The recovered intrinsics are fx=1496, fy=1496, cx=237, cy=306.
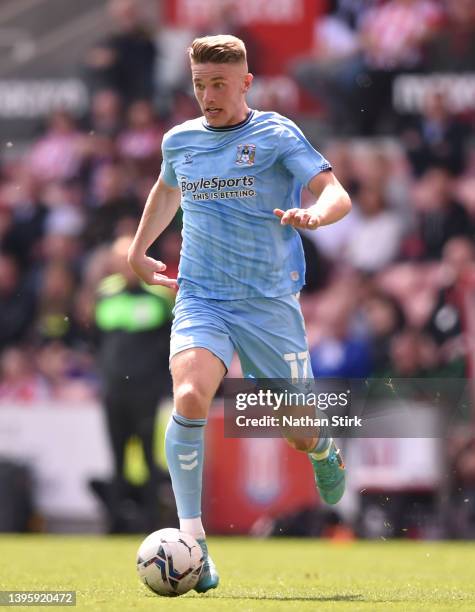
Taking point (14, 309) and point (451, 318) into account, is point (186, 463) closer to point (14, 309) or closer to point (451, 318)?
point (451, 318)

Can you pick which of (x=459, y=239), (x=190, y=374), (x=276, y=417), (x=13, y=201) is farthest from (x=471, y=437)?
(x=13, y=201)

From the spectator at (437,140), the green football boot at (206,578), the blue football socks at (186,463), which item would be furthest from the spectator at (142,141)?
the green football boot at (206,578)

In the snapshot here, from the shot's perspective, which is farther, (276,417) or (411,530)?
(411,530)

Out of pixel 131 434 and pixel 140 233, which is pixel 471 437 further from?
pixel 140 233

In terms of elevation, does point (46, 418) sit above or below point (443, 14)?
below

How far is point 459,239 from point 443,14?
3009 mm

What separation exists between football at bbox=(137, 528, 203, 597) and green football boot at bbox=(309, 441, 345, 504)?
1.14 metres

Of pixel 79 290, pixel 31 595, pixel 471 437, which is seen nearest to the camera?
pixel 31 595

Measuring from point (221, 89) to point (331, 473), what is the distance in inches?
80.6

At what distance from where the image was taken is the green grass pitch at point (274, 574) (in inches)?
249

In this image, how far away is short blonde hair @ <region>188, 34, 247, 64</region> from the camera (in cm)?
675

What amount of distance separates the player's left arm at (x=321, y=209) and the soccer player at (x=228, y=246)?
1 cm

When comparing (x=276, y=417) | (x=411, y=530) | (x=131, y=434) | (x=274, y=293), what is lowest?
(x=411, y=530)

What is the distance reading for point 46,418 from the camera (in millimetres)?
13344
